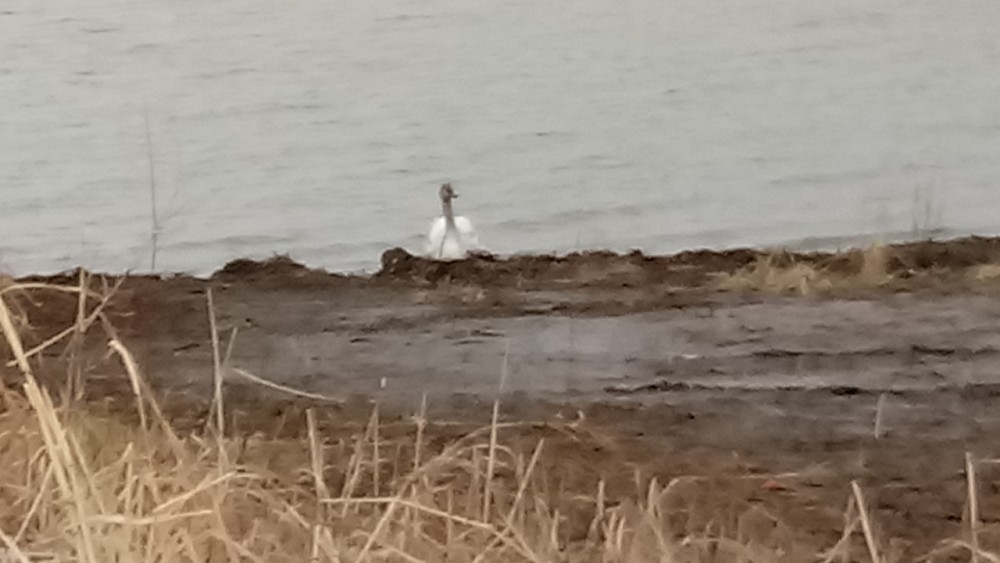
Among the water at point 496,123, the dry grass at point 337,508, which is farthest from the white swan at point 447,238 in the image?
the dry grass at point 337,508

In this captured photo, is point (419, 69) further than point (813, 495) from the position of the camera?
Yes

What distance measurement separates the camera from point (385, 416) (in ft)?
5.04

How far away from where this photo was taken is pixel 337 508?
44.9 inches

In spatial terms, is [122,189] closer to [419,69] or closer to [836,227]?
[419,69]

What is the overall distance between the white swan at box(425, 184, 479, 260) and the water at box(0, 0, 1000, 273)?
37 centimetres

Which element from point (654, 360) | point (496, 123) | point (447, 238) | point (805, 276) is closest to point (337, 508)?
point (654, 360)

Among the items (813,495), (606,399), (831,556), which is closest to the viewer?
(831,556)

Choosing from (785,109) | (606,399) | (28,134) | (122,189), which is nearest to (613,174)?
(785,109)

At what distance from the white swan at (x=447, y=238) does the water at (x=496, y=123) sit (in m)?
0.37

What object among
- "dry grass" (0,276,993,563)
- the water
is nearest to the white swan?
the water

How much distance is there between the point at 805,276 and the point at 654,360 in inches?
29.6

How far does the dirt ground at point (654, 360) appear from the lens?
132 cm

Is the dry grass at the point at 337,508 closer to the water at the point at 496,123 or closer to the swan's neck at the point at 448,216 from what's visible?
the swan's neck at the point at 448,216

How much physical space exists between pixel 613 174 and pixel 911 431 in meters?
1.98
